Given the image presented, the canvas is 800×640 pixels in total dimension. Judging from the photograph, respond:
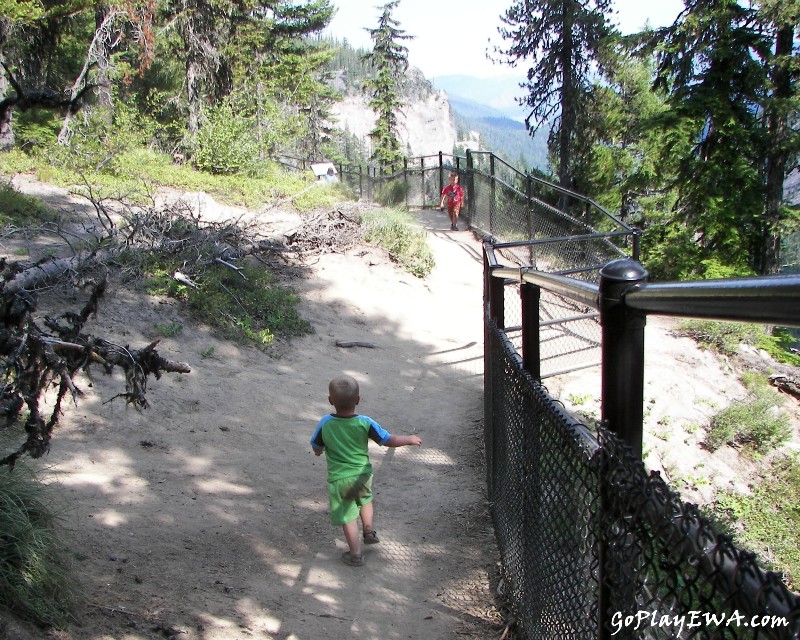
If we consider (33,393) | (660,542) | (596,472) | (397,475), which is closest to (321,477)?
(397,475)

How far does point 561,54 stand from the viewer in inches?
933

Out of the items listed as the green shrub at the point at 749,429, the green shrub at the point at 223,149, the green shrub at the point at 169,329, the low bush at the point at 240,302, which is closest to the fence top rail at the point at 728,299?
the green shrub at the point at 169,329

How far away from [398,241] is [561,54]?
530 inches

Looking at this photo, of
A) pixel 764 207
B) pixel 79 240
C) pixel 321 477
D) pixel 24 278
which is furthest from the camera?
pixel 764 207

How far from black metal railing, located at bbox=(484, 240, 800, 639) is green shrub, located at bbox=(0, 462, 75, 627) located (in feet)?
6.82

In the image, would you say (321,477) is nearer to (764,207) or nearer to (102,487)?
(102,487)

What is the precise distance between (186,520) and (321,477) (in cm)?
137

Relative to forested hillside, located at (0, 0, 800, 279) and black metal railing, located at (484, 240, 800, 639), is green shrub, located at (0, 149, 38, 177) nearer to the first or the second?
forested hillside, located at (0, 0, 800, 279)

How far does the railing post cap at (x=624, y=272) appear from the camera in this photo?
1.69 m

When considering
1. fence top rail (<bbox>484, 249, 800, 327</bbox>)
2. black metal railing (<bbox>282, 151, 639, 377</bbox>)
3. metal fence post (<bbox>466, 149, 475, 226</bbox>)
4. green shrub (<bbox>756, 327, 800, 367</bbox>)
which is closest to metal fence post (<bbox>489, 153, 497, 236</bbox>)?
black metal railing (<bbox>282, 151, 639, 377</bbox>)

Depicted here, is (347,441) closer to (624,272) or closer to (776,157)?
(624,272)

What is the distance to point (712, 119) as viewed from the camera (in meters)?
16.4

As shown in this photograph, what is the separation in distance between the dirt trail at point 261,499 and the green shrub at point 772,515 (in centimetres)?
272

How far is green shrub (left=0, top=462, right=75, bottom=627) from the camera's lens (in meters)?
3.18
